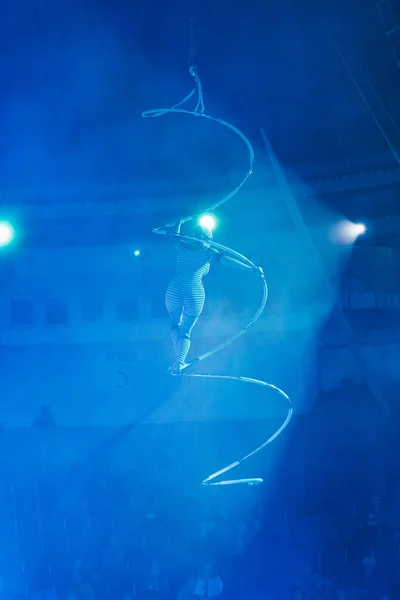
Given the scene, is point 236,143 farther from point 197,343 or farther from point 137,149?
point 197,343

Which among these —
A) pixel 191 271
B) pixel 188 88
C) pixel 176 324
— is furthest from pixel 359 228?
pixel 176 324

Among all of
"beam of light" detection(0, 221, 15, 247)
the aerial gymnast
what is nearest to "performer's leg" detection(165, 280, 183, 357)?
the aerial gymnast

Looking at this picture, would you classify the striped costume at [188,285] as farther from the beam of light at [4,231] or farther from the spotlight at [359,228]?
the spotlight at [359,228]

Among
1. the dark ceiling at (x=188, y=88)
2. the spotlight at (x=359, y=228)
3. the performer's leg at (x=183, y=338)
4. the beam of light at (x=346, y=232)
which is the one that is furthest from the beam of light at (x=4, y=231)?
the spotlight at (x=359, y=228)

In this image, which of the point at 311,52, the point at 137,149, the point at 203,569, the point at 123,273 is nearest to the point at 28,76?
the point at 137,149

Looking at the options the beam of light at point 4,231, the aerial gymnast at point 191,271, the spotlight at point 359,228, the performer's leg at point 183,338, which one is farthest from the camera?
the spotlight at point 359,228

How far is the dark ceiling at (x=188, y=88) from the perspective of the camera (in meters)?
5.56

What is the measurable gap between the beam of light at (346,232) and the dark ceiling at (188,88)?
114cm

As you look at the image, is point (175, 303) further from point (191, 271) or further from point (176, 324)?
point (191, 271)

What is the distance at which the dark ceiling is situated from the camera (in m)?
5.56

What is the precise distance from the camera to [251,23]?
5.62 meters

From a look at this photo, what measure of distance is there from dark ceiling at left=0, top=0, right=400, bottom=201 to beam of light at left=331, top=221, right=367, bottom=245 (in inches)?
45.1

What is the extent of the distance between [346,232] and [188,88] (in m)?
4.01

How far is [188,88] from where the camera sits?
251 inches
